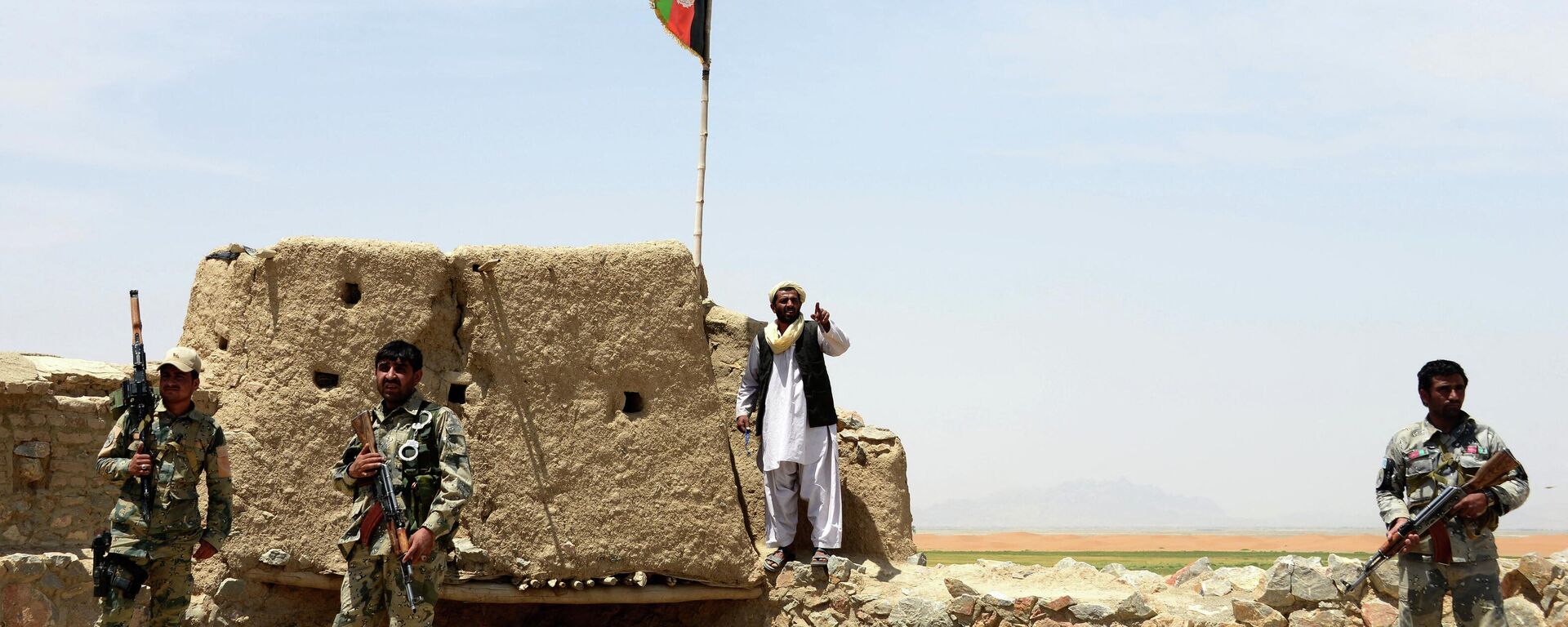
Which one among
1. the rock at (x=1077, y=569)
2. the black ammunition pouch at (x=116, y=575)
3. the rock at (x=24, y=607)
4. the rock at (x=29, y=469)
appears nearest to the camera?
the black ammunition pouch at (x=116, y=575)

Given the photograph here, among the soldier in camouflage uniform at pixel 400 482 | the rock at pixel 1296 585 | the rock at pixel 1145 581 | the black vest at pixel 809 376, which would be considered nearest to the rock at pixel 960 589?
the rock at pixel 1145 581

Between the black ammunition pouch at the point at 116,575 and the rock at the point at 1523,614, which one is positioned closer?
the black ammunition pouch at the point at 116,575

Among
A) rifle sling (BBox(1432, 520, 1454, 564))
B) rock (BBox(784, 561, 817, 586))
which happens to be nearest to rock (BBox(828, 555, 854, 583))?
rock (BBox(784, 561, 817, 586))

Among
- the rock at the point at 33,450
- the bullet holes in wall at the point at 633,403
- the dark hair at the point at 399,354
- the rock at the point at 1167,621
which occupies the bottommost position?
the rock at the point at 1167,621

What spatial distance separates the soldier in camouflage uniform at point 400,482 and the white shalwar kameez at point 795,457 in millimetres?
2662

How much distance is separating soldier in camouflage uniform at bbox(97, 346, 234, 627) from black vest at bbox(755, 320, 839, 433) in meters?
3.06

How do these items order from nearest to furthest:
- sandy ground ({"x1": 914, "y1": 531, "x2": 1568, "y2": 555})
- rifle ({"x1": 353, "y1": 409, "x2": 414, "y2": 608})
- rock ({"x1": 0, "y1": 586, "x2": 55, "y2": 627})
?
rifle ({"x1": 353, "y1": 409, "x2": 414, "y2": 608}) → rock ({"x1": 0, "y1": 586, "x2": 55, "y2": 627}) → sandy ground ({"x1": 914, "y1": 531, "x2": 1568, "y2": 555})

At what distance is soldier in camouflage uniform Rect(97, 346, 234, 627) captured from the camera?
6.51m

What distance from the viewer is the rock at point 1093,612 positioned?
26.8ft

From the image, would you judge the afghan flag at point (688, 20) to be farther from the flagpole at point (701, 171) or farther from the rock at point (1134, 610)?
the rock at point (1134, 610)

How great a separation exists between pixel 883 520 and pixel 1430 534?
11.3 ft

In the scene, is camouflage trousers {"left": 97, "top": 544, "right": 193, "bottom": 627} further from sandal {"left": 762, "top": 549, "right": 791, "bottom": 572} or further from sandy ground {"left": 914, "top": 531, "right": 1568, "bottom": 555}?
sandy ground {"left": 914, "top": 531, "right": 1568, "bottom": 555}

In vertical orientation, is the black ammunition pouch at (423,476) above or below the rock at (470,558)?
above

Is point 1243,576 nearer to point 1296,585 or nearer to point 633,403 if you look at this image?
point 1296,585
